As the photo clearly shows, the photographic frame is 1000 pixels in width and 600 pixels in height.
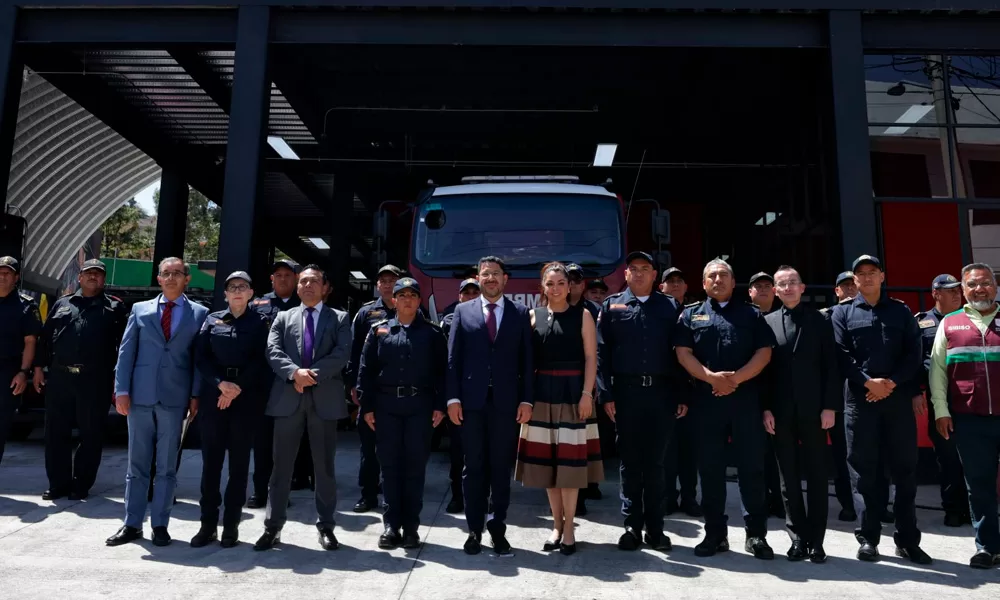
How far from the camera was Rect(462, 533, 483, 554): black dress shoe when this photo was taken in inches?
164

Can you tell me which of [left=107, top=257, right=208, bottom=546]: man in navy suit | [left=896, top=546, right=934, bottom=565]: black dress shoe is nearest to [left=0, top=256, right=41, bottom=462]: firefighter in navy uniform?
[left=107, top=257, right=208, bottom=546]: man in navy suit

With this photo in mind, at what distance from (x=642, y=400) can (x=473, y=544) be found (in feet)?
4.67

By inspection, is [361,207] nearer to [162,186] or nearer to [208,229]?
[162,186]

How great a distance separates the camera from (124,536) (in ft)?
14.0

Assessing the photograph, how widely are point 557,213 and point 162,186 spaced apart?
10.5m

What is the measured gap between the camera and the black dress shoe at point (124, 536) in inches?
167

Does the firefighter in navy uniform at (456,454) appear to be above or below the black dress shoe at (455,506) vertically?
above

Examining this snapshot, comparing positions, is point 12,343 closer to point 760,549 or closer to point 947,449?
point 760,549

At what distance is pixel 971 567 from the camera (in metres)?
4.04

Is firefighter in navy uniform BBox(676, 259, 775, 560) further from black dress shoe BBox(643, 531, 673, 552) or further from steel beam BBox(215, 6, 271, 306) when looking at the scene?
steel beam BBox(215, 6, 271, 306)

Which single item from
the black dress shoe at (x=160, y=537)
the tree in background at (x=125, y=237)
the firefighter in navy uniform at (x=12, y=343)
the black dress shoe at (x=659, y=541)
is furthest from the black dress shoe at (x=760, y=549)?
the tree in background at (x=125, y=237)

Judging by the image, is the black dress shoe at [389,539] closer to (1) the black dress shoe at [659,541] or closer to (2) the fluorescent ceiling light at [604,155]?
(1) the black dress shoe at [659,541]

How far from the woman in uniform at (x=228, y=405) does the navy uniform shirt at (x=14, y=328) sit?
7.42 ft

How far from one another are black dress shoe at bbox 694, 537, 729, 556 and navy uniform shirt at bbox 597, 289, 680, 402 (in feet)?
3.46
